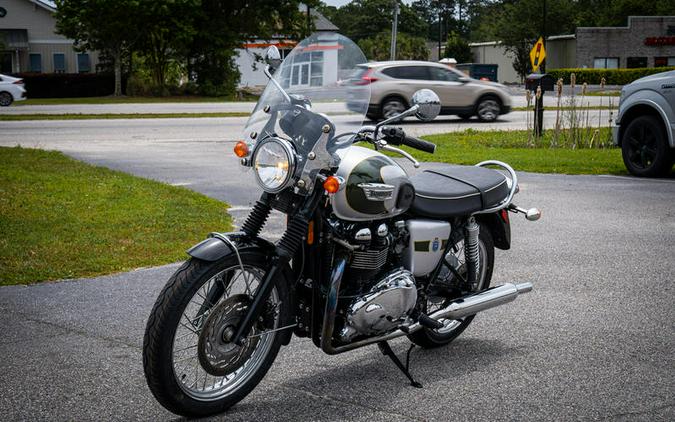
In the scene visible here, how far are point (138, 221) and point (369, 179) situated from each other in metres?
5.71

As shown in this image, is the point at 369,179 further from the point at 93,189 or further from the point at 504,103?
the point at 504,103

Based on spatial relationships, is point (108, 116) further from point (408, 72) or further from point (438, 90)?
point (438, 90)

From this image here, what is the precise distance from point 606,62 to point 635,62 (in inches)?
77.6

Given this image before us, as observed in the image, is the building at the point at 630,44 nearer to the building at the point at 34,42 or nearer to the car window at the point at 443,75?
the building at the point at 34,42

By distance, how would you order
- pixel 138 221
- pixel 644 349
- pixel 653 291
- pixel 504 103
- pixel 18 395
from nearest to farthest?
pixel 18 395, pixel 644 349, pixel 653 291, pixel 138 221, pixel 504 103

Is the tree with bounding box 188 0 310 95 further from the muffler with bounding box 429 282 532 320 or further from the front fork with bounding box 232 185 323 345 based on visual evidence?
the front fork with bounding box 232 185 323 345

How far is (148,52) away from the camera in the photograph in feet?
153

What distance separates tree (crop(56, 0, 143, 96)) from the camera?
42.2m

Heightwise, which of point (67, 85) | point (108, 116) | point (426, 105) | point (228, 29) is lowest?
point (108, 116)

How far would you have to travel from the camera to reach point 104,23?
43125 millimetres

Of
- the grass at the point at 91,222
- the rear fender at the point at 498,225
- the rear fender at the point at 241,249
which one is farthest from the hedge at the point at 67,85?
the rear fender at the point at 241,249

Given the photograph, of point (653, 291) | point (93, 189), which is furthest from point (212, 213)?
point (653, 291)

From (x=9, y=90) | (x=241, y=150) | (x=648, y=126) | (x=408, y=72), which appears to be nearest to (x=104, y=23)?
(x=9, y=90)

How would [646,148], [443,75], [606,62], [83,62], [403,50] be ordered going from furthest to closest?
[403,50] → [606,62] → [83,62] → [443,75] → [646,148]
